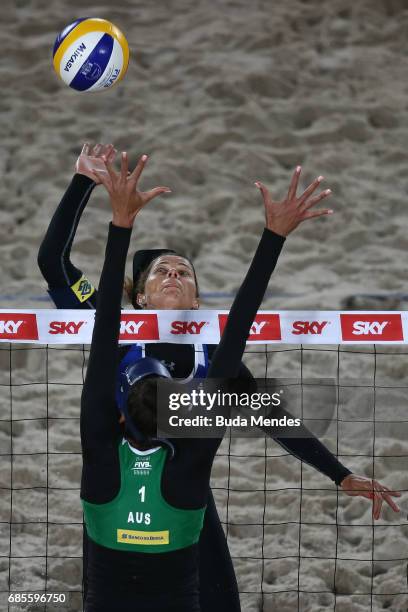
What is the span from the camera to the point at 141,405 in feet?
6.71

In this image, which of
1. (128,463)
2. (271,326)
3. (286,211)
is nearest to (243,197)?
(271,326)

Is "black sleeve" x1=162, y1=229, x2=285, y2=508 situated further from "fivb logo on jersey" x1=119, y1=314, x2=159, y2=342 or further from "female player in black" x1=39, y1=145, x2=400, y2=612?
"fivb logo on jersey" x1=119, y1=314, x2=159, y2=342

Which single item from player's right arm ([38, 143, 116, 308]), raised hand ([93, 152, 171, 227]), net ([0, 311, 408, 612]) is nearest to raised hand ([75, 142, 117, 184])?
player's right arm ([38, 143, 116, 308])

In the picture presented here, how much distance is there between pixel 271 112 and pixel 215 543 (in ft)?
14.4

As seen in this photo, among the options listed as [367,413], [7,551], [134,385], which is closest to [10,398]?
[7,551]

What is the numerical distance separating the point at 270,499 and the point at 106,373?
245 centimetres

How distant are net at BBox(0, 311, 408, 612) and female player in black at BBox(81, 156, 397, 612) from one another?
4.45 ft

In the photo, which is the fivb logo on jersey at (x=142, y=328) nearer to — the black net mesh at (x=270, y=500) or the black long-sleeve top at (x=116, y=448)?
the black long-sleeve top at (x=116, y=448)

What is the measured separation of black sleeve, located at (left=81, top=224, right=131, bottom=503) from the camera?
207 cm

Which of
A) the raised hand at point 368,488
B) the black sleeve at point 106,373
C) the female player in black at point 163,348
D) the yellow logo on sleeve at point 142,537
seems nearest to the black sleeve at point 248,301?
the black sleeve at point 106,373

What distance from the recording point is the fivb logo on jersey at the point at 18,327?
307cm

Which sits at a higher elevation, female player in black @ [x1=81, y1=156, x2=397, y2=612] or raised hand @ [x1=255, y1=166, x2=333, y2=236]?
raised hand @ [x1=255, y1=166, x2=333, y2=236]

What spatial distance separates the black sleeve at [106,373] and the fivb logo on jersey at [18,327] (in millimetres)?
993

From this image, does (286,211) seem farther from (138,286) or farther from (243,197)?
(243,197)
